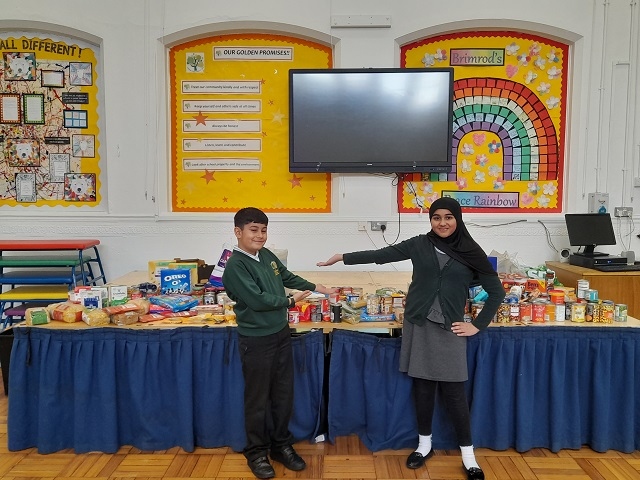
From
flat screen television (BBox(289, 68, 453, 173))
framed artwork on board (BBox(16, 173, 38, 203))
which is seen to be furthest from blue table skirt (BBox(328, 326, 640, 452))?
framed artwork on board (BBox(16, 173, 38, 203))

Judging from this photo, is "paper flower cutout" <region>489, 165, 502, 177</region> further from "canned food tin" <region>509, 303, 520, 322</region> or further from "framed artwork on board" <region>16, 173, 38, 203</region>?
"framed artwork on board" <region>16, 173, 38, 203</region>

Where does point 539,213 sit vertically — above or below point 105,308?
above

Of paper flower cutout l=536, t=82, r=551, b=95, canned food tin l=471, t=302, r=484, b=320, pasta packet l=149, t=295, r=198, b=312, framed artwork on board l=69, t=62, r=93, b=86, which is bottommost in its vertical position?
pasta packet l=149, t=295, r=198, b=312

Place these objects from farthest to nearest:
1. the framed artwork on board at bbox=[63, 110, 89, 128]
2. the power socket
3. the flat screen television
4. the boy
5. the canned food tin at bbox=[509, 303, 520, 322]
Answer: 1. the framed artwork on board at bbox=[63, 110, 89, 128]
2. the power socket
3. the flat screen television
4. the canned food tin at bbox=[509, 303, 520, 322]
5. the boy

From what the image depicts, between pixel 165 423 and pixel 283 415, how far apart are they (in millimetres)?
669

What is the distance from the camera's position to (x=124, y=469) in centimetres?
248

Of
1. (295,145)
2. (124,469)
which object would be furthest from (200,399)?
(295,145)

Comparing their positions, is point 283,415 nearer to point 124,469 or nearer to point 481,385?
point 124,469

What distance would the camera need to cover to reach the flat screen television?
4.27 m

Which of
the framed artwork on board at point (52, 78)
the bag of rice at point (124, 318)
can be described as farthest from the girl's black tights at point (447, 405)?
the framed artwork on board at point (52, 78)

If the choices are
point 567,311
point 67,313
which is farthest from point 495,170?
point 67,313

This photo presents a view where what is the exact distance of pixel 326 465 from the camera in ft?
8.26

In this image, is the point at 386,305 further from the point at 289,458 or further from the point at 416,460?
the point at 289,458

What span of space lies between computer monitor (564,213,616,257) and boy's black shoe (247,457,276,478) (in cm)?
308
